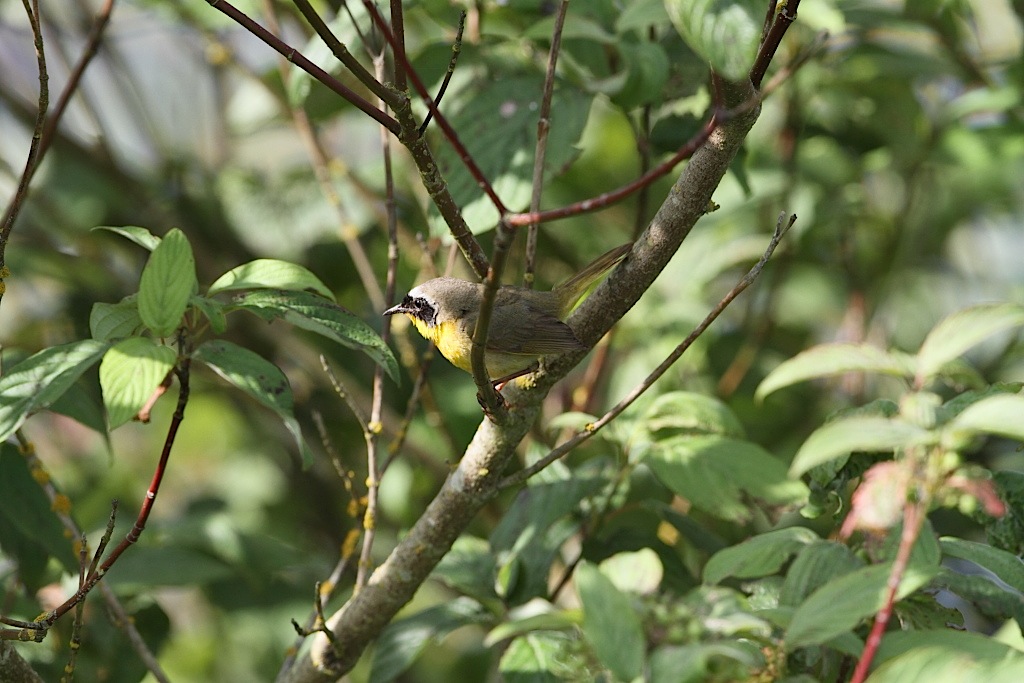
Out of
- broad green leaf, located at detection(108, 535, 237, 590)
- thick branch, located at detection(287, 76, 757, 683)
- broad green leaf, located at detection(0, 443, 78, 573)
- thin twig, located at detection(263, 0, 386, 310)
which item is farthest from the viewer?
thin twig, located at detection(263, 0, 386, 310)

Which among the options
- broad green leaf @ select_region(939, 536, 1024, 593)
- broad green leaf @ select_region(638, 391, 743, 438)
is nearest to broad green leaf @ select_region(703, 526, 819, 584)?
broad green leaf @ select_region(939, 536, 1024, 593)

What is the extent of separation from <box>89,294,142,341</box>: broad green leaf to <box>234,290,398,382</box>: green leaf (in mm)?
159

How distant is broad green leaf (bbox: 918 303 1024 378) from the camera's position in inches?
61.8

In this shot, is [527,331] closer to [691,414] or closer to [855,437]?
[691,414]

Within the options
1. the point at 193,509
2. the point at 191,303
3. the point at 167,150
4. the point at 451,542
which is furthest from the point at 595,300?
the point at 167,150

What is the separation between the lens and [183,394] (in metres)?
1.62

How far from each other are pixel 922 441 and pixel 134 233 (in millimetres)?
1224

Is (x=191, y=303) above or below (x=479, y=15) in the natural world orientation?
below

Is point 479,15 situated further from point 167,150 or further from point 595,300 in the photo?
point 167,150

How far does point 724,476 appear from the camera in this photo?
6.31 ft

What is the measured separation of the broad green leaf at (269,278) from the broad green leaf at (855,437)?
857 millimetres

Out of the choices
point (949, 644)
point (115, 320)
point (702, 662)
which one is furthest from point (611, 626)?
point (115, 320)

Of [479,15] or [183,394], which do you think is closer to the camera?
[183,394]

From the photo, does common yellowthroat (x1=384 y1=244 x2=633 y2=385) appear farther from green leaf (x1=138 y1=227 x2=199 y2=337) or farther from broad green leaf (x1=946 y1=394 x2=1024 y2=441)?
broad green leaf (x1=946 y1=394 x2=1024 y2=441)
